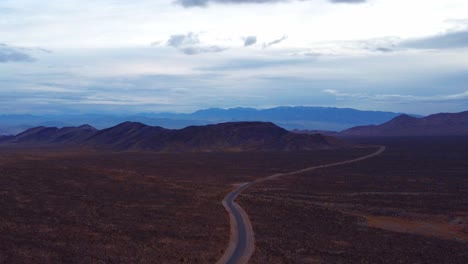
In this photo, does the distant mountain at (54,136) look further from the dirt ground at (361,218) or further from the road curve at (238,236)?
the road curve at (238,236)

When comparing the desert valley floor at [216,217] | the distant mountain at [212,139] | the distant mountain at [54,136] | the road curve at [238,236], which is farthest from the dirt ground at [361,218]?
the distant mountain at [54,136]

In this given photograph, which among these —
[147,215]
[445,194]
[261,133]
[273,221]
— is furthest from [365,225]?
[261,133]

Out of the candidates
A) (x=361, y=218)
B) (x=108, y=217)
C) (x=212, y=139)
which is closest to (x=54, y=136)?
(x=212, y=139)

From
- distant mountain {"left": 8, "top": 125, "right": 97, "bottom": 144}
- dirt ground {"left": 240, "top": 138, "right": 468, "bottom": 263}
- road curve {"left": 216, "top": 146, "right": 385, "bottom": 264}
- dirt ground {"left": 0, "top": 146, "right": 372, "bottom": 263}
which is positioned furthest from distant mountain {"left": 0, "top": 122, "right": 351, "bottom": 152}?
road curve {"left": 216, "top": 146, "right": 385, "bottom": 264}

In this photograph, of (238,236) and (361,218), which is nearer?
(238,236)

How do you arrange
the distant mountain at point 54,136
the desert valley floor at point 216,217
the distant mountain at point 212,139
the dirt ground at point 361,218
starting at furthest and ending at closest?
the distant mountain at point 54,136, the distant mountain at point 212,139, the dirt ground at point 361,218, the desert valley floor at point 216,217

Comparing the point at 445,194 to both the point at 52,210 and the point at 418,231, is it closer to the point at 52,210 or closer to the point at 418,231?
the point at 418,231

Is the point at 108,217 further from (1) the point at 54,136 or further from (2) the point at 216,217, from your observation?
(1) the point at 54,136
